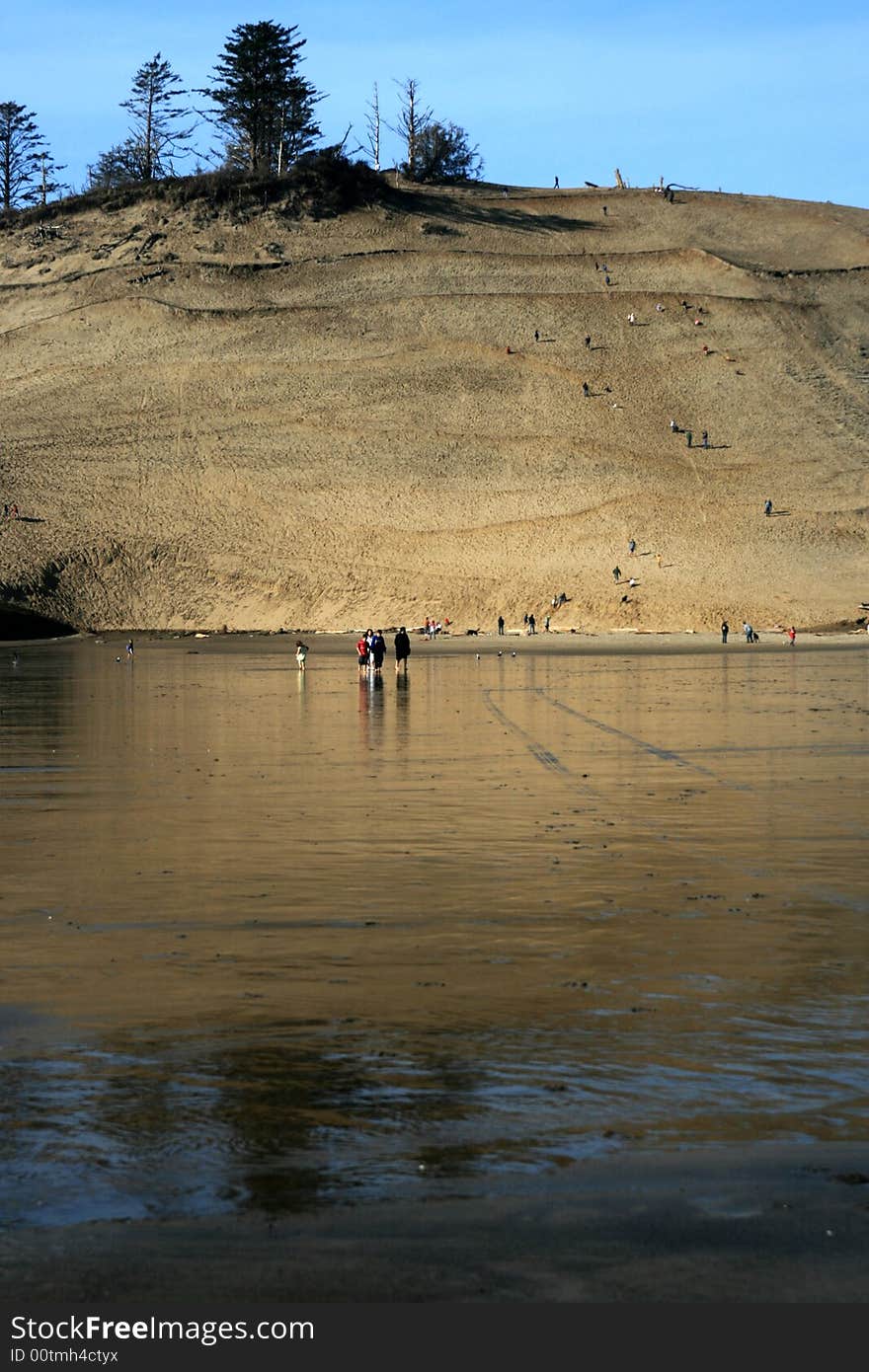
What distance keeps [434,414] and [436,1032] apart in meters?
96.9

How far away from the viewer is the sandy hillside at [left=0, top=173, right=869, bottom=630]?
87.9 meters

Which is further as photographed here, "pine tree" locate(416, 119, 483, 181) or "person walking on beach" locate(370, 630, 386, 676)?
"pine tree" locate(416, 119, 483, 181)

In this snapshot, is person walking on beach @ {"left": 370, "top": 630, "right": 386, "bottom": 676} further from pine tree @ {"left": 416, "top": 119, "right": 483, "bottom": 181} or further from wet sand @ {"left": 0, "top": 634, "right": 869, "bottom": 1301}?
pine tree @ {"left": 416, "top": 119, "right": 483, "bottom": 181}

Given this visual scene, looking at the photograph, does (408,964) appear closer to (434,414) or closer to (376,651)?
(376,651)

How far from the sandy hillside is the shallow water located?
62.5 m

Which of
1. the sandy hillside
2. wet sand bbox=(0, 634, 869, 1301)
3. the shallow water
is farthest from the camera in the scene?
the sandy hillside

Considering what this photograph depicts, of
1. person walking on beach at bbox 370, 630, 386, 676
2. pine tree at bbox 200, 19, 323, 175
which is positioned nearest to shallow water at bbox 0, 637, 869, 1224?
person walking on beach at bbox 370, 630, 386, 676

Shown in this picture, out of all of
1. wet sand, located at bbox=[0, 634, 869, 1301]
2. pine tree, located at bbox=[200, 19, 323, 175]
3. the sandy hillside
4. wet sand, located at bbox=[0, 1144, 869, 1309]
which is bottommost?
wet sand, located at bbox=[0, 1144, 869, 1309]

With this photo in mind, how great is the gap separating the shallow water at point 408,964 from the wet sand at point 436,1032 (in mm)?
32

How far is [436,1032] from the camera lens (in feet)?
27.6

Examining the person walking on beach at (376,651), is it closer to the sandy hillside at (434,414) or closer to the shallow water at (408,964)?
the shallow water at (408,964)

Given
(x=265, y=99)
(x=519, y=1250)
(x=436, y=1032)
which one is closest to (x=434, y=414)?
(x=265, y=99)

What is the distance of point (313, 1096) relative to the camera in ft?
23.9

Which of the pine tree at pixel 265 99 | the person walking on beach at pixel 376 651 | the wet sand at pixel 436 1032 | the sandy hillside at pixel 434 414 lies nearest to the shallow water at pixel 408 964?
the wet sand at pixel 436 1032
